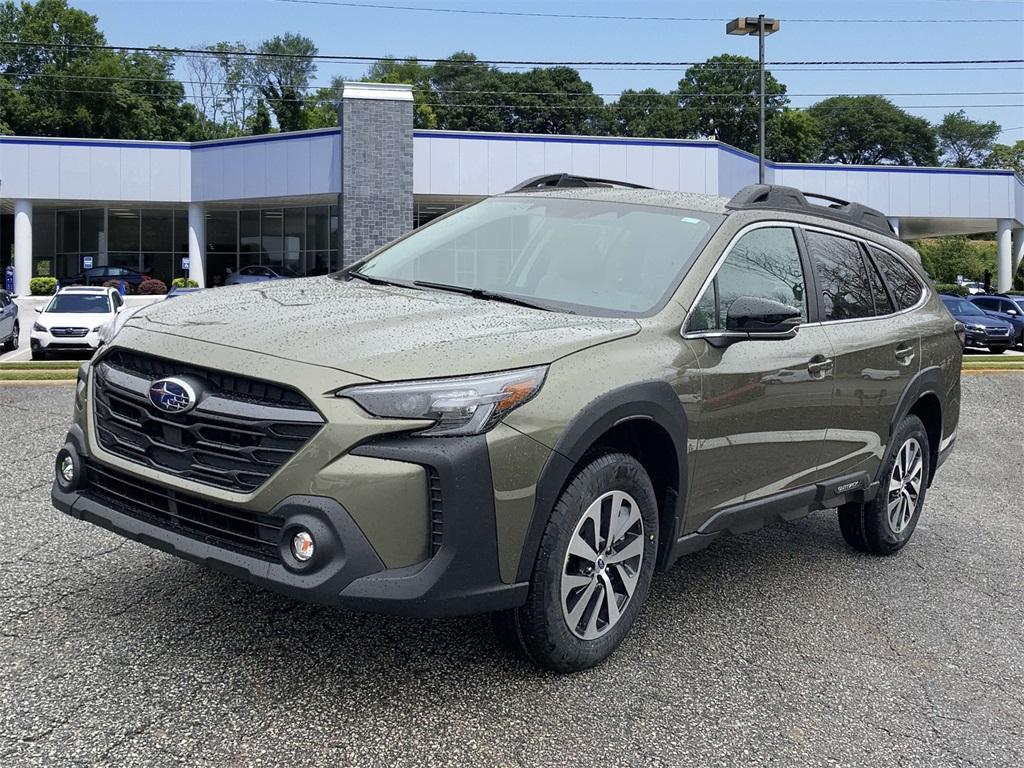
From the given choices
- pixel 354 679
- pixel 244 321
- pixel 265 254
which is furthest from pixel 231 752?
pixel 265 254

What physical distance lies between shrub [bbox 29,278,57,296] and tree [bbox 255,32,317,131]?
5225 centimetres

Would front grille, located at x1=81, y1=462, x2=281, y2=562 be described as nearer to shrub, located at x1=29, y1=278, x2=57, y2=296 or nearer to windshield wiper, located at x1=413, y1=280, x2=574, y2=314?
windshield wiper, located at x1=413, y1=280, x2=574, y2=314

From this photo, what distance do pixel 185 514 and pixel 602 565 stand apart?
1476mm

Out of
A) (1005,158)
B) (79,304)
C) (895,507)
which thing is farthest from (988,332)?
(1005,158)

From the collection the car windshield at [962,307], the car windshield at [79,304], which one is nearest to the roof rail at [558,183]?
the car windshield at [79,304]

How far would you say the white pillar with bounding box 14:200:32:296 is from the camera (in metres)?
42.7

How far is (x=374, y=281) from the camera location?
15.2 feet

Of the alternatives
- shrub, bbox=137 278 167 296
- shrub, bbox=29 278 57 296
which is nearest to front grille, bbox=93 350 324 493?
shrub, bbox=137 278 167 296

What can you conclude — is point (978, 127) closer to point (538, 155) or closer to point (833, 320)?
point (538, 155)

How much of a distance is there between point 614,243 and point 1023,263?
60471 mm

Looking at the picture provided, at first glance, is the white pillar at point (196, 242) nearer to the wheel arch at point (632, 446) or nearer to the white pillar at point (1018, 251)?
the wheel arch at point (632, 446)

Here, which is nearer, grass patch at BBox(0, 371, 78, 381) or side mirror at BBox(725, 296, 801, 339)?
side mirror at BBox(725, 296, 801, 339)

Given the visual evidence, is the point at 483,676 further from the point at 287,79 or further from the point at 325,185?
the point at 287,79

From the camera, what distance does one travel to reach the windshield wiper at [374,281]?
450 cm
